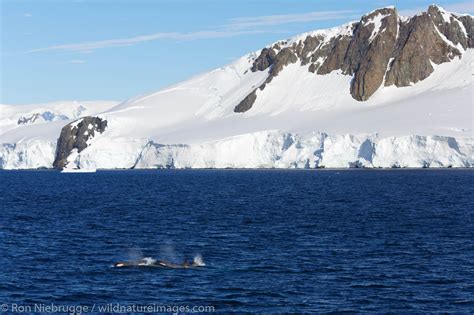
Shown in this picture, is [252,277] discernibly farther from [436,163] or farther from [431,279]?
[436,163]

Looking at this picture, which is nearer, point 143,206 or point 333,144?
point 143,206

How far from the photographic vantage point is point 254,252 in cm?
5100

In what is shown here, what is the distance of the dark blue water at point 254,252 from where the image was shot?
126ft

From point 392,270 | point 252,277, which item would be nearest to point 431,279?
point 392,270

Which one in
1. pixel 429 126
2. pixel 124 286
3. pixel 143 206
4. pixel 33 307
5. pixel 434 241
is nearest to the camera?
pixel 33 307

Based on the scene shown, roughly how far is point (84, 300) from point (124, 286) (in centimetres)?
326

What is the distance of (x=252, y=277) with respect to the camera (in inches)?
1682

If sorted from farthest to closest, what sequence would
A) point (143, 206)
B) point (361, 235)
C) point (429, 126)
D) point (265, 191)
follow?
1. point (429, 126)
2. point (265, 191)
3. point (143, 206)
4. point (361, 235)

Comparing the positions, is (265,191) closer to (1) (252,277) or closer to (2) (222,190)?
(2) (222,190)

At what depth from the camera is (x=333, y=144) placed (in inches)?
7234

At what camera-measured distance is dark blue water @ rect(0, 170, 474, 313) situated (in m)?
38.5

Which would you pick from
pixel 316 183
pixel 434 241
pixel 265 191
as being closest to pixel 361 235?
pixel 434 241

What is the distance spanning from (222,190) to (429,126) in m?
80.2

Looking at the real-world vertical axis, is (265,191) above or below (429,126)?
below
